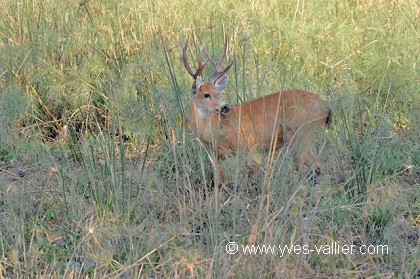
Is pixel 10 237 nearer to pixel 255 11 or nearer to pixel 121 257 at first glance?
pixel 121 257

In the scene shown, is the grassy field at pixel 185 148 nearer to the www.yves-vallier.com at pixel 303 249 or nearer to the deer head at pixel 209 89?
the www.yves-vallier.com at pixel 303 249

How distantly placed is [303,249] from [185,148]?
2095 mm

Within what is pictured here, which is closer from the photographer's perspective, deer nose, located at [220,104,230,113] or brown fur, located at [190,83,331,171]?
brown fur, located at [190,83,331,171]

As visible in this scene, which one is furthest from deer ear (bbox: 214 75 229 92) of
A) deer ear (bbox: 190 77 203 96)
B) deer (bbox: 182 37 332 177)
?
deer ear (bbox: 190 77 203 96)

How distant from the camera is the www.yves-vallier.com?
4.20m

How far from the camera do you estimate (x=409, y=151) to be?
656 cm

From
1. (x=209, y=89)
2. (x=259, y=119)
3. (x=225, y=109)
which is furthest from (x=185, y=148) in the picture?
(x=209, y=89)

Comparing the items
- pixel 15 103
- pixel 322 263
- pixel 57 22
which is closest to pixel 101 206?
pixel 322 263

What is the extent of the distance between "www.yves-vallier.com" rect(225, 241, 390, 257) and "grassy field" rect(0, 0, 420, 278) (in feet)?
0.06

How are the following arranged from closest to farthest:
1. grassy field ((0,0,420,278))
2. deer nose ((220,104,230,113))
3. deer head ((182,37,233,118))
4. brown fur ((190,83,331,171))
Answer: grassy field ((0,0,420,278)), brown fur ((190,83,331,171)), deer nose ((220,104,230,113)), deer head ((182,37,233,118))

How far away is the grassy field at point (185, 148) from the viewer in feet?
14.5

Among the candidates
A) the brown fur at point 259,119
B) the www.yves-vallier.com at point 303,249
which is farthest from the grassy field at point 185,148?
the brown fur at point 259,119

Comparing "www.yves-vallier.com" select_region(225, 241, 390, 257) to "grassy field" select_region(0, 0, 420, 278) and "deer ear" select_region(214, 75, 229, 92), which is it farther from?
"deer ear" select_region(214, 75, 229, 92)

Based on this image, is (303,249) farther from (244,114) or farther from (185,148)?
(244,114)
